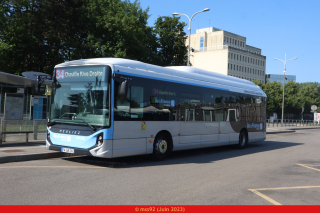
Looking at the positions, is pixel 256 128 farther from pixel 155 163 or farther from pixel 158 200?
pixel 158 200

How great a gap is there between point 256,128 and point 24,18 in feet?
77.1

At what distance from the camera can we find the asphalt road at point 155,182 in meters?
5.84

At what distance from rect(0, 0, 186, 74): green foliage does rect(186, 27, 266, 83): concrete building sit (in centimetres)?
6017

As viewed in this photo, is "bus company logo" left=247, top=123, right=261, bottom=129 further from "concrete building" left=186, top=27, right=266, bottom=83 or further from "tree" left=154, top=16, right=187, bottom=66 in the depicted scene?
"concrete building" left=186, top=27, right=266, bottom=83

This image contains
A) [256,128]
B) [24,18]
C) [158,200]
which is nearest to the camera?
[158,200]

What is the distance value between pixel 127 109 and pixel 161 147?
6.79ft

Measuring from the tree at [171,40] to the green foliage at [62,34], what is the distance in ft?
8.06

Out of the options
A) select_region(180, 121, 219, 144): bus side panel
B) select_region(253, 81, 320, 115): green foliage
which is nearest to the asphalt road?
select_region(180, 121, 219, 144): bus side panel

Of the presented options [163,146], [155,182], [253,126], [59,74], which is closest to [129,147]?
[163,146]

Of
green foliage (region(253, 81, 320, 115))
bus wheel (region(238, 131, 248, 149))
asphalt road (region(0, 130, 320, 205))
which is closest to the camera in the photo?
asphalt road (region(0, 130, 320, 205))

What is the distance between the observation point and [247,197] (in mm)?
6227

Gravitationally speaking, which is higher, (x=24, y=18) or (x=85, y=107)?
(x=24, y=18)

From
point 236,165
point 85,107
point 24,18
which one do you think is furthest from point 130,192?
point 24,18

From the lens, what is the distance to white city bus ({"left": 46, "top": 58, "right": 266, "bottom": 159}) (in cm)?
898
